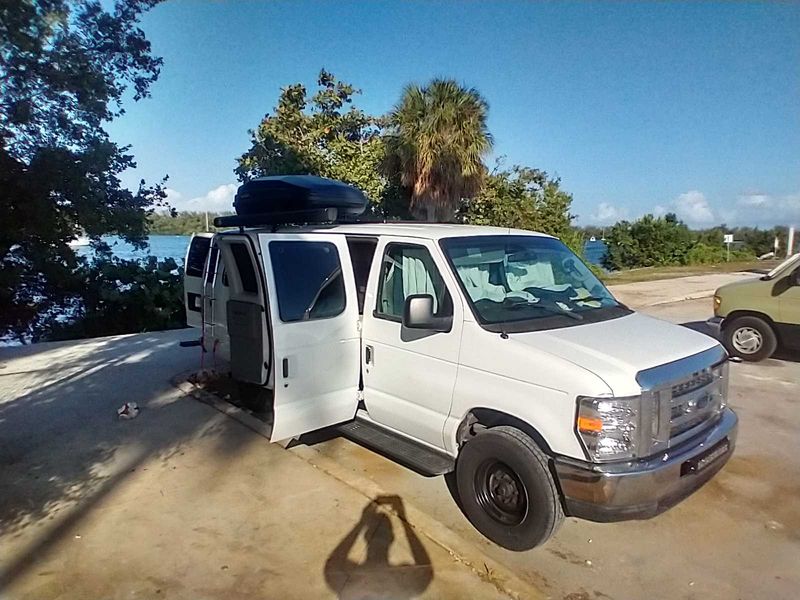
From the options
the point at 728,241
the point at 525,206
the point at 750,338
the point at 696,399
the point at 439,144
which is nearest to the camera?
the point at 696,399

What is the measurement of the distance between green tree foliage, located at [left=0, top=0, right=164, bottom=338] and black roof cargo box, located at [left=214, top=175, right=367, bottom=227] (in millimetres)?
8611

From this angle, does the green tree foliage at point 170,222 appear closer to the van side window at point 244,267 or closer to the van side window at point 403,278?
the van side window at point 244,267

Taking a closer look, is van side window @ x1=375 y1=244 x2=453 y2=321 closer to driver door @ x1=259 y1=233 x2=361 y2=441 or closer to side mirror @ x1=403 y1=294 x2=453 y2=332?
side mirror @ x1=403 y1=294 x2=453 y2=332

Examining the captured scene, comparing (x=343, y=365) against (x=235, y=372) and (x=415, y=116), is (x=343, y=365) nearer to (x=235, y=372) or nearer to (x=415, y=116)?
(x=235, y=372)

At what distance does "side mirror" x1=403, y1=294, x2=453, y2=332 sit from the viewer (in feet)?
12.3

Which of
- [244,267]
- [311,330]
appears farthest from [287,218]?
[311,330]

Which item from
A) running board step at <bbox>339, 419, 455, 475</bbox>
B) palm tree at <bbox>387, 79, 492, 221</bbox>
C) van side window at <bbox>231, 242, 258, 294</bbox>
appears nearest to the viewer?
running board step at <bbox>339, 419, 455, 475</bbox>

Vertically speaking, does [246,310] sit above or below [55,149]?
below

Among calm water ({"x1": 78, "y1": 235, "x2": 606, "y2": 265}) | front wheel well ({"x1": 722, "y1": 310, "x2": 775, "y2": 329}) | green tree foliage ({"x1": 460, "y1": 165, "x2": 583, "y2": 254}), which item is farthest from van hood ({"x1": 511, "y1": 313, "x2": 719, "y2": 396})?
green tree foliage ({"x1": 460, "y1": 165, "x2": 583, "y2": 254})

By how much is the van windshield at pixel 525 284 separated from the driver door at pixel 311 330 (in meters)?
1.09

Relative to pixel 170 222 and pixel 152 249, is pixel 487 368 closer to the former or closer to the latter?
pixel 152 249

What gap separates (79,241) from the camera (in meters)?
13.6

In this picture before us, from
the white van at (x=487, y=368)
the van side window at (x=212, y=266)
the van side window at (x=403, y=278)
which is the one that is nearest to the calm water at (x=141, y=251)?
the van side window at (x=212, y=266)

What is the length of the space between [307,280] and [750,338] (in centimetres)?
737
